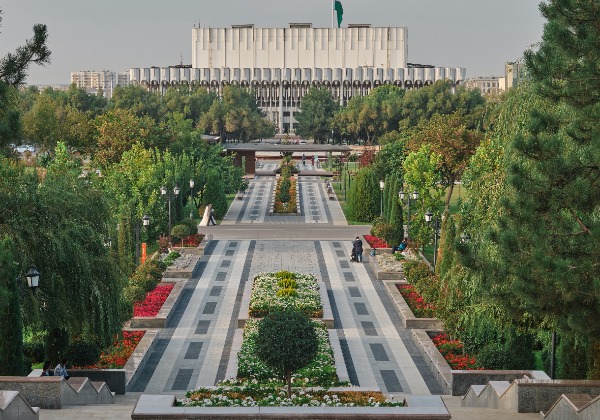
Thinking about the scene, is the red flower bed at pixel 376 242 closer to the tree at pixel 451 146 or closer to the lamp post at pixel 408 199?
the lamp post at pixel 408 199

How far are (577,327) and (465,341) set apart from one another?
306 inches

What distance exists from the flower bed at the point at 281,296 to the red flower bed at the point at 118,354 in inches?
158

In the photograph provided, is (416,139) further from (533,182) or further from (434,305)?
(533,182)

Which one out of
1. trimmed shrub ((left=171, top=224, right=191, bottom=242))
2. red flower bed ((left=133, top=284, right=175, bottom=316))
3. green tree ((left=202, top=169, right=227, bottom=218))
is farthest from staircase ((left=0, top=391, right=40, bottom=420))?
green tree ((left=202, top=169, right=227, bottom=218))

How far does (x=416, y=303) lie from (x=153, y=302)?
8.12m

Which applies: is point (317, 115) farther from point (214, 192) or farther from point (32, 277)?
point (32, 277)

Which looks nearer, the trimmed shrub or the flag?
the trimmed shrub

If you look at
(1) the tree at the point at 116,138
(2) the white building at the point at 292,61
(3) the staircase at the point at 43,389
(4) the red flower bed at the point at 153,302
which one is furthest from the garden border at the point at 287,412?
(2) the white building at the point at 292,61

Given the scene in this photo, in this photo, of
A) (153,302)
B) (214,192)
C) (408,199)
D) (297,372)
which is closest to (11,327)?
(297,372)

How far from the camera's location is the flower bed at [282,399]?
699 inches

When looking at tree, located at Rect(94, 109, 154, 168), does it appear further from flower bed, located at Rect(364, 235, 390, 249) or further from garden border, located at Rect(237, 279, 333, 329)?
garden border, located at Rect(237, 279, 333, 329)

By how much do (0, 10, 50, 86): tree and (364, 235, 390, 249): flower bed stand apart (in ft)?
81.6

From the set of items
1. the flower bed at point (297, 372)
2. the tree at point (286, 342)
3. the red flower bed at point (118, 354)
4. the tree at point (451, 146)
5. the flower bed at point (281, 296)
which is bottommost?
the red flower bed at point (118, 354)

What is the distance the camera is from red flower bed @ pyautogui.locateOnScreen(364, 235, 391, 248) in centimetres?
4428
